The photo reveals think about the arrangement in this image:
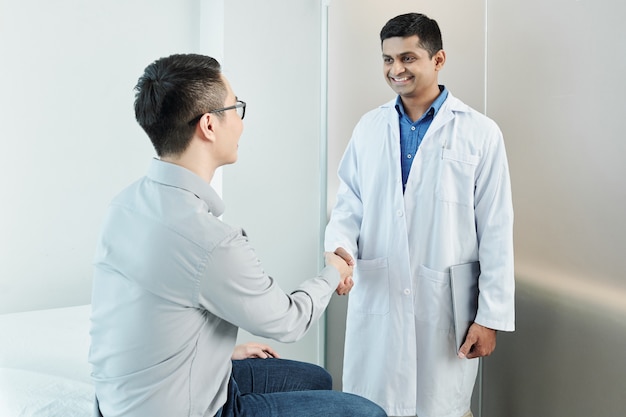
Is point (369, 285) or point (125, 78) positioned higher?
point (125, 78)

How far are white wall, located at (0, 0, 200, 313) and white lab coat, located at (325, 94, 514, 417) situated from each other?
52.1 inches

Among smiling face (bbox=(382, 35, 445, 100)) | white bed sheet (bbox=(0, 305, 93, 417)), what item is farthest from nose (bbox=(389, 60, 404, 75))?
white bed sheet (bbox=(0, 305, 93, 417))

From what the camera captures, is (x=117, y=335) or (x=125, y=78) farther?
(x=125, y=78)

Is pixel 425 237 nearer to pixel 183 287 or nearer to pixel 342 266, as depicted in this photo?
pixel 342 266

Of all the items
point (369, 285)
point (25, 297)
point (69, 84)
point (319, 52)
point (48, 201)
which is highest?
point (319, 52)

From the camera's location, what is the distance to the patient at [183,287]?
106 centimetres

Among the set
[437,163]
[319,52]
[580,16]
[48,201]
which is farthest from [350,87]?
[48,201]

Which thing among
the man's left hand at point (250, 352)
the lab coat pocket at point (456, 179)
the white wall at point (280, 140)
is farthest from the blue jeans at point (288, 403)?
the white wall at point (280, 140)

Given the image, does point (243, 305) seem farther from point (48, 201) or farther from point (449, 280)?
point (48, 201)

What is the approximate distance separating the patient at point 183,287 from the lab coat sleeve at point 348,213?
53cm

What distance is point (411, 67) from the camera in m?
1.71

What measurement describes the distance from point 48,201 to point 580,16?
2.14 metres

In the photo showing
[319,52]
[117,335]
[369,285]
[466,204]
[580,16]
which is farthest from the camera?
[319,52]

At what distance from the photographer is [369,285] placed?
5.92 feet
